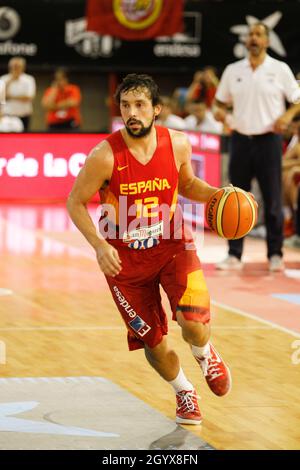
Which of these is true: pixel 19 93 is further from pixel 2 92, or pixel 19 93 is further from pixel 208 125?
pixel 208 125

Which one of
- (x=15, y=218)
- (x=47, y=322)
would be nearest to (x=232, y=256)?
(x=47, y=322)

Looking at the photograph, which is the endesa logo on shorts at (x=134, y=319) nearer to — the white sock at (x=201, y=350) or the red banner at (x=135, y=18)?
the white sock at (x=201, y=350)

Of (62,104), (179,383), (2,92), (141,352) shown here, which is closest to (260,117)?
(141,352)

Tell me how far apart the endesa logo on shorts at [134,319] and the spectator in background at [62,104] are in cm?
1608

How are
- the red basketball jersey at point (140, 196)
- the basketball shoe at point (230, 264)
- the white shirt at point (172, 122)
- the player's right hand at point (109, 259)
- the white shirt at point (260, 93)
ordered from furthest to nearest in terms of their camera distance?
the white shirt at point (172, 122) → the basketball shoe at point (230, 264) → the white shirt at point (260, 93) → the red basketball jersey at point (140, 196) → the player's right hand at point (109, 259)

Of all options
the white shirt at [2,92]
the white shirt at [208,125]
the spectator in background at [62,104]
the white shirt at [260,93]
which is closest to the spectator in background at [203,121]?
the white shirt at [208,125]

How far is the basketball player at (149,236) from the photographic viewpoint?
6328mm

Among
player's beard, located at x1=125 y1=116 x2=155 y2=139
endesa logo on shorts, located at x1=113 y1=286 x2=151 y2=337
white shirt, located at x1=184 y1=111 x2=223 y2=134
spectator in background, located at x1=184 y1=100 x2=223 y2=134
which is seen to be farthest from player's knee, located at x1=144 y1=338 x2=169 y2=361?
spectator in background, located at x1=184 y1=100 x2=223 y2=134

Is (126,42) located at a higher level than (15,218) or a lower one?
higher

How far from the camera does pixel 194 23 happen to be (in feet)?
75.6

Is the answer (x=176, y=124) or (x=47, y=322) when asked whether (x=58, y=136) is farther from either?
(x=47, y=322)

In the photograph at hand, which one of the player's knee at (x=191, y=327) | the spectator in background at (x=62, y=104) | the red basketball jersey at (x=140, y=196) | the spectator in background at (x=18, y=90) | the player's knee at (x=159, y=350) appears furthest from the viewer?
the spectator in background at (x=62, y=104)

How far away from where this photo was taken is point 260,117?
1193cm
